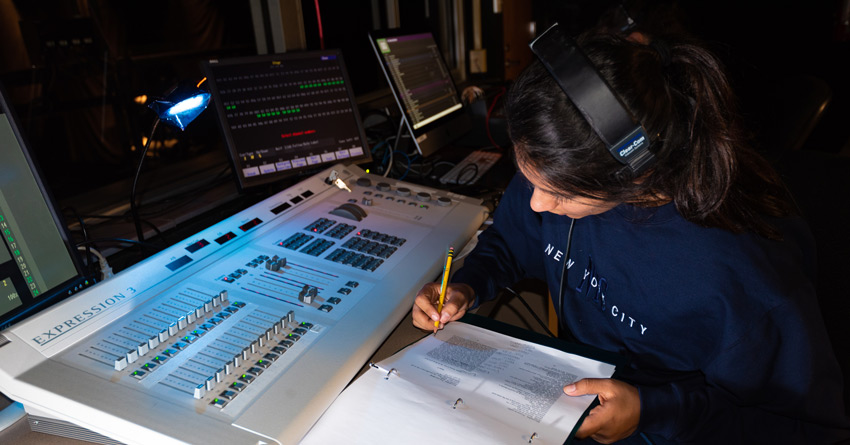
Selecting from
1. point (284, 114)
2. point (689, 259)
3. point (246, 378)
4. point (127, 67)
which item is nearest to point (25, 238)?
point (246, 378)

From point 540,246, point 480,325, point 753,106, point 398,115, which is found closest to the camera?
point 480,325

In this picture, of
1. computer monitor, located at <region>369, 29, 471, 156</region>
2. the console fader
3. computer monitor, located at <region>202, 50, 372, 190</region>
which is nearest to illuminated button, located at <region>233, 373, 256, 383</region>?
the console fader

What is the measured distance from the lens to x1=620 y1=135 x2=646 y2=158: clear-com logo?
0.68m

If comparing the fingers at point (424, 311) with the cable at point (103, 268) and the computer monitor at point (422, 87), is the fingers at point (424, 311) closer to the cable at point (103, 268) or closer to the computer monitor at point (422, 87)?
the cable at point (103, 268)

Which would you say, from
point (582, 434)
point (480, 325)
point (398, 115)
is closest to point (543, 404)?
point (582, 434)

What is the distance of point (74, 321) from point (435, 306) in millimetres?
516

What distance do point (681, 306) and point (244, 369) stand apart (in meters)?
0.63

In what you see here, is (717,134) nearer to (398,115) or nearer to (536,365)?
(536,365)

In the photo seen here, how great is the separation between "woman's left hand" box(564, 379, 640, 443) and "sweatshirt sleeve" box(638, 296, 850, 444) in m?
0.03

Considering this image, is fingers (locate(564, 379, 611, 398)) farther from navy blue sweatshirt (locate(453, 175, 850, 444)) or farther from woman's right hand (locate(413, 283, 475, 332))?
woman's right hand (locate(413, 283, 475, 332))

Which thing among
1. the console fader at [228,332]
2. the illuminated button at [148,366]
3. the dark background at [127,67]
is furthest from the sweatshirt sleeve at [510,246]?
the illuminated button at [148,366]

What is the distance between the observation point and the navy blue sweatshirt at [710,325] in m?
0.74

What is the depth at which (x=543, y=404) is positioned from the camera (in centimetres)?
72

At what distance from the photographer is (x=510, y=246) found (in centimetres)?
116
